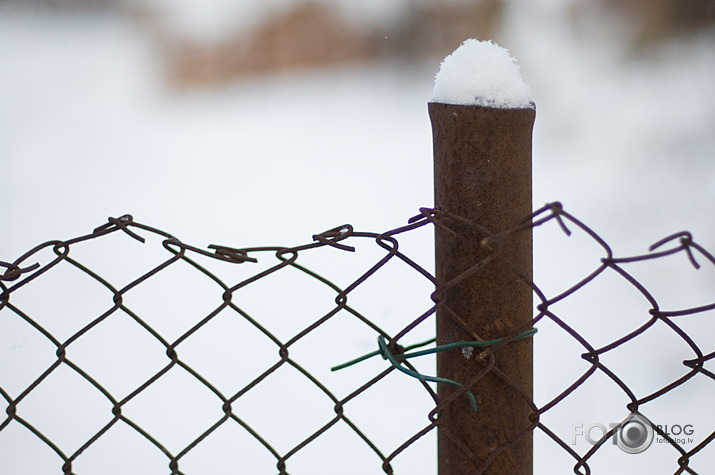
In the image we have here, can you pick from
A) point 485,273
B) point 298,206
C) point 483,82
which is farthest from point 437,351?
point 298,206

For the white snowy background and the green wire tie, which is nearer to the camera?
the green wire tie

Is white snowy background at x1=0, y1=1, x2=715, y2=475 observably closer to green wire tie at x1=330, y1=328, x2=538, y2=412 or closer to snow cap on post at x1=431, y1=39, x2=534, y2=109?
green wire tie at x1=330, y1=328, x2=538, y2=412

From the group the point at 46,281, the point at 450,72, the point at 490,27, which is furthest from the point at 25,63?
the point at 450,72

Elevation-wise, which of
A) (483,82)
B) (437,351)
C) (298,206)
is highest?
(298,206)

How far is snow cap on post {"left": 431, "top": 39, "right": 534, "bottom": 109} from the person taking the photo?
750 millimetres

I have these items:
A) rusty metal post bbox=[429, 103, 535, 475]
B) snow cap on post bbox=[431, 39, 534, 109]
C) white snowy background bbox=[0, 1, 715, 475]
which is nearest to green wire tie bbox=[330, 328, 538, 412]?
rusty metal post bbox=[429, 103, 535, 475]

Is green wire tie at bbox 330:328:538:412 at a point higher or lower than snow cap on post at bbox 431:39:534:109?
lower

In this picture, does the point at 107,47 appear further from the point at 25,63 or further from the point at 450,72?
the point at 450,72

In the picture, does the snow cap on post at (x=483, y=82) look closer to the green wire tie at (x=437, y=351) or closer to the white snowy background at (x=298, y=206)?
the green wire tie at (x=437, y=351)

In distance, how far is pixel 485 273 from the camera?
0.77 meters

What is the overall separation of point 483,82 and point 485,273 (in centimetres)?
21

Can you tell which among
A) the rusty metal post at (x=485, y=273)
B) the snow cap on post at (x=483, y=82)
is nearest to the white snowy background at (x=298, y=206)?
the rusty metal post at (x=485, y=273)

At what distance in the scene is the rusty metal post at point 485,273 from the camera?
759 millimetres

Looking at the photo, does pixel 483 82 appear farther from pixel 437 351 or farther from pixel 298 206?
pixel 298 206
